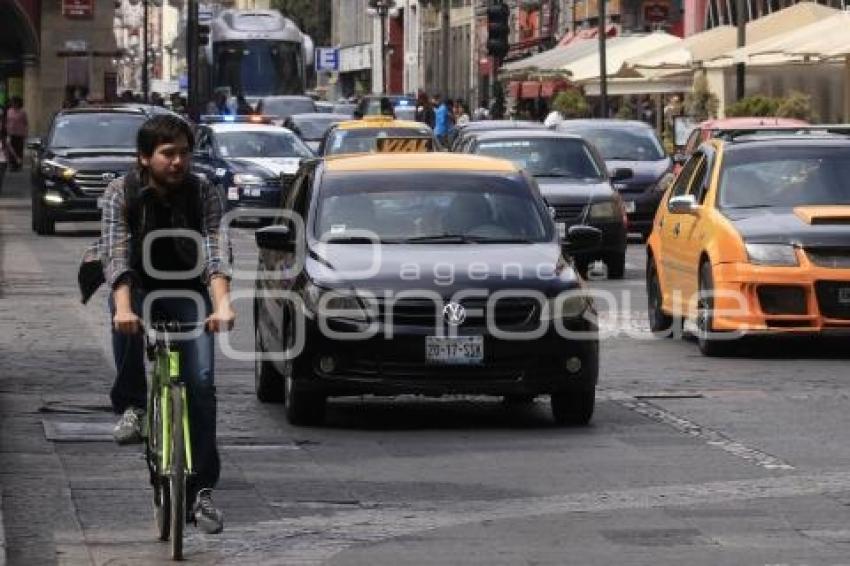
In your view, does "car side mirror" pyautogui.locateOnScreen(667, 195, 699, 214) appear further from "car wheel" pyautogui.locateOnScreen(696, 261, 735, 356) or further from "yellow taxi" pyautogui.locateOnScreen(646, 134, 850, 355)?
"car wheel" pyautogui.locateOnScreen(696, 261, 735, 356)

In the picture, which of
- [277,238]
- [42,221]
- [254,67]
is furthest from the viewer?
[254,67]

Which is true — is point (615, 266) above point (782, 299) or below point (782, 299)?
below

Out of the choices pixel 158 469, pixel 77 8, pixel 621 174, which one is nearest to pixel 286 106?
pixel 77 8

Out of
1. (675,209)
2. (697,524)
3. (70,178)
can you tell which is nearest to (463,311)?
(697,524)

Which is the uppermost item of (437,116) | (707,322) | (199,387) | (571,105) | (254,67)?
(254,67)

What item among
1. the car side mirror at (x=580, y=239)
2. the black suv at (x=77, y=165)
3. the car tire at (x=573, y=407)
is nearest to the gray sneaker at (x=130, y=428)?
the car tire at (x=573, y=407)

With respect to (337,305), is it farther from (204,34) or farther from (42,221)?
(204,34)

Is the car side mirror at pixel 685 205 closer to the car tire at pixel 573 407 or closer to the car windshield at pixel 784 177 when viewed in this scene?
the car windshield at pixel 784 177

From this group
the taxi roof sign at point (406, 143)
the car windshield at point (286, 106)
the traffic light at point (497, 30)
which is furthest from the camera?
the car windshield at point (286, 106)

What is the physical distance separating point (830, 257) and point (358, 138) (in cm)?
2040

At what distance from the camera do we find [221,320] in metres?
10.3

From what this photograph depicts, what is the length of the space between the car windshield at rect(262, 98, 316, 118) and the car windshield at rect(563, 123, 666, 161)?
26.7 meters

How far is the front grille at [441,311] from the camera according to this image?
14414 mm

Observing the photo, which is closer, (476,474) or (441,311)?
(476,474)
